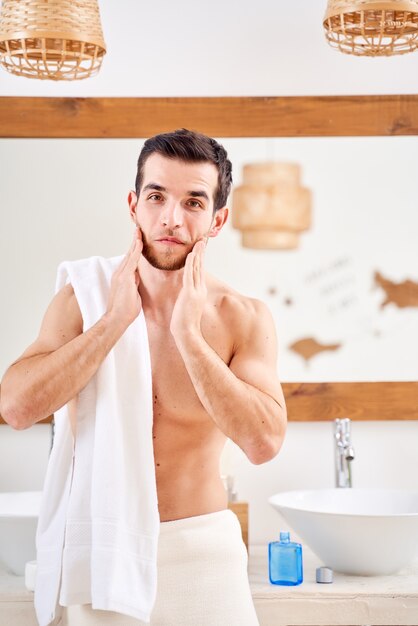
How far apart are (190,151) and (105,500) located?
0.74 m

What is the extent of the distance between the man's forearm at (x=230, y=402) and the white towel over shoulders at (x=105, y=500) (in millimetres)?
148

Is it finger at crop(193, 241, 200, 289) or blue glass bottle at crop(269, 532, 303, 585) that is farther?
blue glass bottle at crop(269, 532, 303, 585)

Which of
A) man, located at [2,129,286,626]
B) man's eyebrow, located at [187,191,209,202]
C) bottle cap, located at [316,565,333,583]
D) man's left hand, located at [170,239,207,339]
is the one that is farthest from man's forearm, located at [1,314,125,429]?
bottle cap, located at [316,565,333,583]

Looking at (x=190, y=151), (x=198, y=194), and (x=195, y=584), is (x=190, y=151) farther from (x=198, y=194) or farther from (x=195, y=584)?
(x=195, y=584)

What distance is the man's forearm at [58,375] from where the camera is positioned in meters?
1.75

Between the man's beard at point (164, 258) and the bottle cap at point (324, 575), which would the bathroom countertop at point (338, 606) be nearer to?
the bottle cap at point (324, 575)

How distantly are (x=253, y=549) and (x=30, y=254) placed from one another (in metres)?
1.09

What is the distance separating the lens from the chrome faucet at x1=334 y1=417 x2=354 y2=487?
2611 mm

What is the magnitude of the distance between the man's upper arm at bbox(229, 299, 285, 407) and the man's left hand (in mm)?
165

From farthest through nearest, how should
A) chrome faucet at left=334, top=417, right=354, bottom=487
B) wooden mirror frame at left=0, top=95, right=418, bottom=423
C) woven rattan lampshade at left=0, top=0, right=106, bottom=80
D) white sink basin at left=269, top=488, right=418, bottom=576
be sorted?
wooden mirror frame at left=0, top=95, right=418, bottom=423 < chrome faucet at left=334, top=417, right=354, bottom=487 < woven rattan lampshade at left=0, top=0, right=106, bottom=80 < white sink basin at left=269, top=488, right=418, bottom=576

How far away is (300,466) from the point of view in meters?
2.75

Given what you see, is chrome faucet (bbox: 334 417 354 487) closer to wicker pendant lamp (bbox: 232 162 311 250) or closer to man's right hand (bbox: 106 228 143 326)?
wicker pendant lamp (bbox: 232 162 311 250)

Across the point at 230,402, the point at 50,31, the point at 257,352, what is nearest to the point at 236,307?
the point at 257,352

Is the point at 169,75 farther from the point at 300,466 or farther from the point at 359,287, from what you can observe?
the point at 300,466
